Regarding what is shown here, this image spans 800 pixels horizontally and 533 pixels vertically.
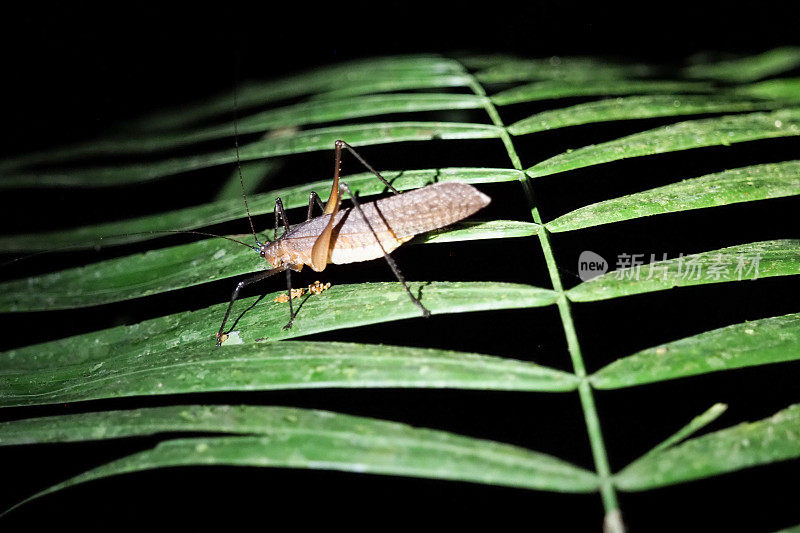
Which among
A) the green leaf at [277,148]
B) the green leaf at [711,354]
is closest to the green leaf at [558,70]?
the green leaf at [277,148]

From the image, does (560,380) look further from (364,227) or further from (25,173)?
(25,173)

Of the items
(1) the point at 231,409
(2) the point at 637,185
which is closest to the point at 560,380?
(1) the point at 231,409

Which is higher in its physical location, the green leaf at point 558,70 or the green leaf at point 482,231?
the green leaf at point 558,70

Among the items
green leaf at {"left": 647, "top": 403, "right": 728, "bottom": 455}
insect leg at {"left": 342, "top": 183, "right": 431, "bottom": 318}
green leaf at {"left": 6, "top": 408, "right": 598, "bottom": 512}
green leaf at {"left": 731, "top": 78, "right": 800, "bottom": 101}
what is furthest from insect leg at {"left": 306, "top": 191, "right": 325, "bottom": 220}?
green leaf at {"left": 731, "top": 78, "right": 800, "bottom": 101}

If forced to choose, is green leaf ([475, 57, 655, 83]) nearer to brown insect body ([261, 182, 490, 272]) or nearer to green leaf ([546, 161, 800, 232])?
brown insect body ([261, 182, 490, 272])

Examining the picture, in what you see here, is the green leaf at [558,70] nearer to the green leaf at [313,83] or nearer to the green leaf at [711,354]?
the green leaf at [313,83]
